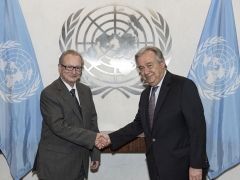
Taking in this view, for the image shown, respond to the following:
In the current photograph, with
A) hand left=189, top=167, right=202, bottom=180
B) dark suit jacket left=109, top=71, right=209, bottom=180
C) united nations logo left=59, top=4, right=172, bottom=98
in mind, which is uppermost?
united nations logo left=59, top=4, right=172, bottom=98

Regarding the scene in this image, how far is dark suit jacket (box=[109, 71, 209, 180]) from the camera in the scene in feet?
7.63

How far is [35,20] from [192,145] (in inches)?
92.8

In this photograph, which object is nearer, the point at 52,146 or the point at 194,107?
the point at 194,107

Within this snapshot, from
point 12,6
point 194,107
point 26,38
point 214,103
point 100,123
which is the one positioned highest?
point 12,6

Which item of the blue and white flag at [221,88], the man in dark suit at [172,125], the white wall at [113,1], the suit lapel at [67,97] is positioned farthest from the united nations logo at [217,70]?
the suit lapel at [67,97]

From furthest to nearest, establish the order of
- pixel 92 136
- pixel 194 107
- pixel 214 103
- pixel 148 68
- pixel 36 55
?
1. pixel 36 55
2. pixel 214 103
3. pixel 92 136
4. pixel 148 68
5. pixel 194 107

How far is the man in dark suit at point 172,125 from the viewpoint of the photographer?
2328mm

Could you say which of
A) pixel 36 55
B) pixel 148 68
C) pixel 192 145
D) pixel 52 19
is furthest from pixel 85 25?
pixel 192 145

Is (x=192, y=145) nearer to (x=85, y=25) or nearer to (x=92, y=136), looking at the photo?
(x=92, y=136)

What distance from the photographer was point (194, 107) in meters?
2.32

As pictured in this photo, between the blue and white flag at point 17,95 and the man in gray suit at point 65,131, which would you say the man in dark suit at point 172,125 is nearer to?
the man in gray suit at point 65,131

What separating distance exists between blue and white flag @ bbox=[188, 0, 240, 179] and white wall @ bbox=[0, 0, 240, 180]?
23cm

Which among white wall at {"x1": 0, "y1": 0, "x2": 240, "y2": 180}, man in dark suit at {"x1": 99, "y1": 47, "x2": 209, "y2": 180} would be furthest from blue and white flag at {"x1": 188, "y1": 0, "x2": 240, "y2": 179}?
man in dark suit at {"x1": 99, "y1": 47, "x2": 209, "y2": 180}

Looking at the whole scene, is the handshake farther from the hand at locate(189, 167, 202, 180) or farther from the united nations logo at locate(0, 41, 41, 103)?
the united nations logo at locate(0, 41, 41, 103)
